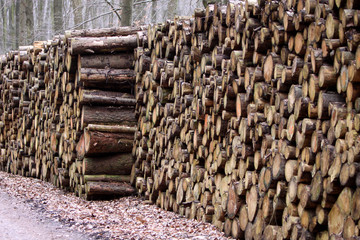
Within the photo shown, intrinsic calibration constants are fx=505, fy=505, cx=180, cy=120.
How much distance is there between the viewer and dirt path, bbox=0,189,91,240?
6.10 m

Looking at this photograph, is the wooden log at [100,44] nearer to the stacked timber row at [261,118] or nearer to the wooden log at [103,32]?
the wooden log at [103,32]

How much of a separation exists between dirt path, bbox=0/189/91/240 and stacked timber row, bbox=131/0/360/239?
1.62m

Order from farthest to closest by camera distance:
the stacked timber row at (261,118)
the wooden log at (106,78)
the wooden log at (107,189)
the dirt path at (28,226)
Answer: the wooden log at (106,78) → the wooden log at (107,189) → the dirt path at (28,226) → the stacked timber row at (261,118)

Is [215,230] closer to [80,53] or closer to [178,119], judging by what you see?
[178,119]

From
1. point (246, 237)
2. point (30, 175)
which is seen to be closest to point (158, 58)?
point (246, 237)

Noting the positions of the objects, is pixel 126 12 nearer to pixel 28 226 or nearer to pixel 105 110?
pixel 105 110

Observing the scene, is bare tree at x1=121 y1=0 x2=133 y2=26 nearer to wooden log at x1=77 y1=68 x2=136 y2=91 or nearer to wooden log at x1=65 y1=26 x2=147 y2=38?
wooden log at x1=65 y1=26 x2=147 y2=38

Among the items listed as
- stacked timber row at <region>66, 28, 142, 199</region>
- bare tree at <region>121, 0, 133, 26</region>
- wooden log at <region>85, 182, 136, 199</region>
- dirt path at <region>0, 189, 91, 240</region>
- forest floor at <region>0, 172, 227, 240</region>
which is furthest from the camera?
bare tree at <region>121, 0, 133, 26</region>

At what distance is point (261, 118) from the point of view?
197 inches

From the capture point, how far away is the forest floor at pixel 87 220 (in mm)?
5891

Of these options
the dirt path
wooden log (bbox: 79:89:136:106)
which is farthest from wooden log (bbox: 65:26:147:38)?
the dirt path

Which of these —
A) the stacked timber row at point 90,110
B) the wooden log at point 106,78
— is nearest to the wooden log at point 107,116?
the stacked timber row at point 90,110

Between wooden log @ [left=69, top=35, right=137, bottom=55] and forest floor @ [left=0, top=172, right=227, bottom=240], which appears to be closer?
forest floor @ [left=0, top=172, right=227, bottom=240]

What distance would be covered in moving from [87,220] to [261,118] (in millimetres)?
3084
